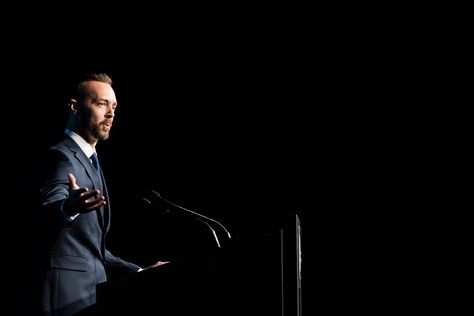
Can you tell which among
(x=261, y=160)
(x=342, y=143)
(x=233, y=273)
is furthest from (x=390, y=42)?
(x=233, y=273)

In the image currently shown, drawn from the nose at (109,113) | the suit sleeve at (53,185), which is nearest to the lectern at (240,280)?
the suit sleeve at (53,185)

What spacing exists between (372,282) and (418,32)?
1424mm

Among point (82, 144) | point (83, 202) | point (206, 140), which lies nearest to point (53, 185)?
point (82, 144)

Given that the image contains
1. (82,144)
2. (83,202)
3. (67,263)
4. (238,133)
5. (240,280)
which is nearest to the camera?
(240,280)

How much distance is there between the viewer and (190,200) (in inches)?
133

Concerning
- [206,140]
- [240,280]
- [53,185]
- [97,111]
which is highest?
[206,140]

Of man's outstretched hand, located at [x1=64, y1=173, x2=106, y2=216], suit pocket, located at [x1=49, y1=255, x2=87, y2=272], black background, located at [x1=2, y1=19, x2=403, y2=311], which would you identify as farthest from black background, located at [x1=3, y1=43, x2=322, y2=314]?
man's outstretched hand, located at [x1=64, y1=173, x2=106, y2=216]

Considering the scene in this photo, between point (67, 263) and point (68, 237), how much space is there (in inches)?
3.5

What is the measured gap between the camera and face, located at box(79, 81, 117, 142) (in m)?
2.17

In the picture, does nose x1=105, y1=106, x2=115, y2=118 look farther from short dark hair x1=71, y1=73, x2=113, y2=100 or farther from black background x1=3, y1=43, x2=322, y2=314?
black background x1=3, y1=43, x2=322, y2=314

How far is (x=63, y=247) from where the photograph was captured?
5.87ft

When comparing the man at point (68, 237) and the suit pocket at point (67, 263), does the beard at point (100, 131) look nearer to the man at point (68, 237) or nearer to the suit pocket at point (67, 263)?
the man at point (68, 237)

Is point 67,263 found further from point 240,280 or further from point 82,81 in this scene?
point 82,81

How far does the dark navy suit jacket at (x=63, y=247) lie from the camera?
171 centimetres
